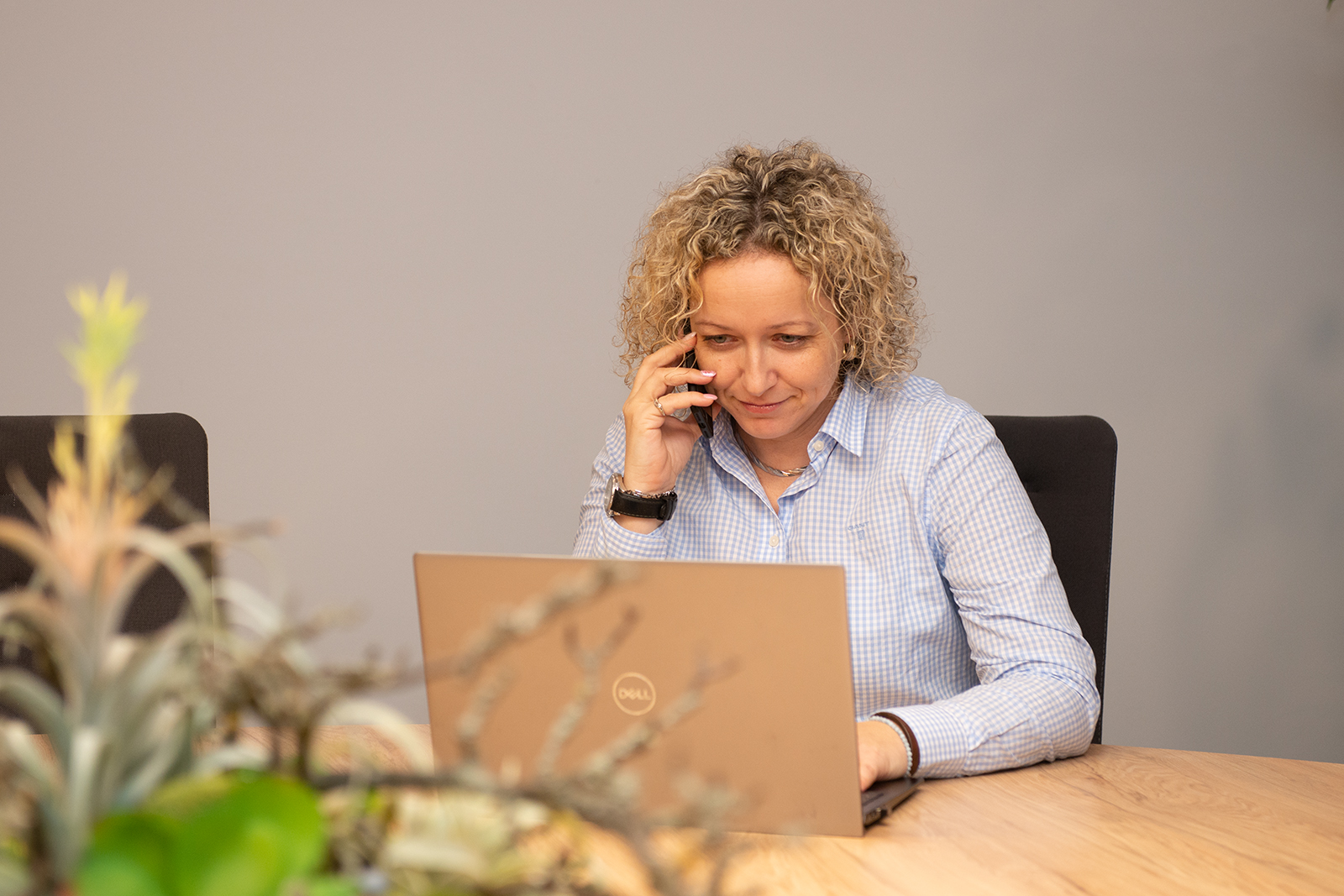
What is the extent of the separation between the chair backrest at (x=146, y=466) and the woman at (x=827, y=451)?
1.84 ft

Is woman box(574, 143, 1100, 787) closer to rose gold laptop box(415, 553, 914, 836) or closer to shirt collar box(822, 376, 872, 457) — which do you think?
shirt collar box(822, 376, 872, 457)

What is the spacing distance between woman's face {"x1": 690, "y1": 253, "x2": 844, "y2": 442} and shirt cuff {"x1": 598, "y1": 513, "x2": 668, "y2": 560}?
0.70 feet

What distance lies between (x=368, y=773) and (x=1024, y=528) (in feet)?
3.84

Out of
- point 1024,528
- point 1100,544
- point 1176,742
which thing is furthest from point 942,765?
point 1176,742

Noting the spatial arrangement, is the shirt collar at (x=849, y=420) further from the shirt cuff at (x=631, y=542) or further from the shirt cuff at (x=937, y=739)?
the shirt cuff at (x=937, y=739)

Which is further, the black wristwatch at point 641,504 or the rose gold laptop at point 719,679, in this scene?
the black wristwatch at point 641,504

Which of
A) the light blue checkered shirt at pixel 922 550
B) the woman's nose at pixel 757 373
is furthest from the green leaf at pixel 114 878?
the woman's nose at pixel 757 373

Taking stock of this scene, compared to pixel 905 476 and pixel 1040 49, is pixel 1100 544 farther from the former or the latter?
pixel 1040 49

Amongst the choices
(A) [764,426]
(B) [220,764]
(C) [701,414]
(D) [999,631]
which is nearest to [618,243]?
(C) [701,414]

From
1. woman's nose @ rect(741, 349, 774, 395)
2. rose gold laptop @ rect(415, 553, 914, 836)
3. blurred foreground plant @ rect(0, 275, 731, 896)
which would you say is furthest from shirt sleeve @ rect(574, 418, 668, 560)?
blurred foreground plant @ rect(0, 275, 731, 896)

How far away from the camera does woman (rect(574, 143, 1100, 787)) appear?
4.66 feet

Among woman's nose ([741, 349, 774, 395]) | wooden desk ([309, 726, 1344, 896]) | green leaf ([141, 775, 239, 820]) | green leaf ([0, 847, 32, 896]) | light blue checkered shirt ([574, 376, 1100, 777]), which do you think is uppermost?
woman's nose ([741, 349, 774, 395])

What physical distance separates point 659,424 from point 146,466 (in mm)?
709

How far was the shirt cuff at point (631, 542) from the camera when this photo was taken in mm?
1568
